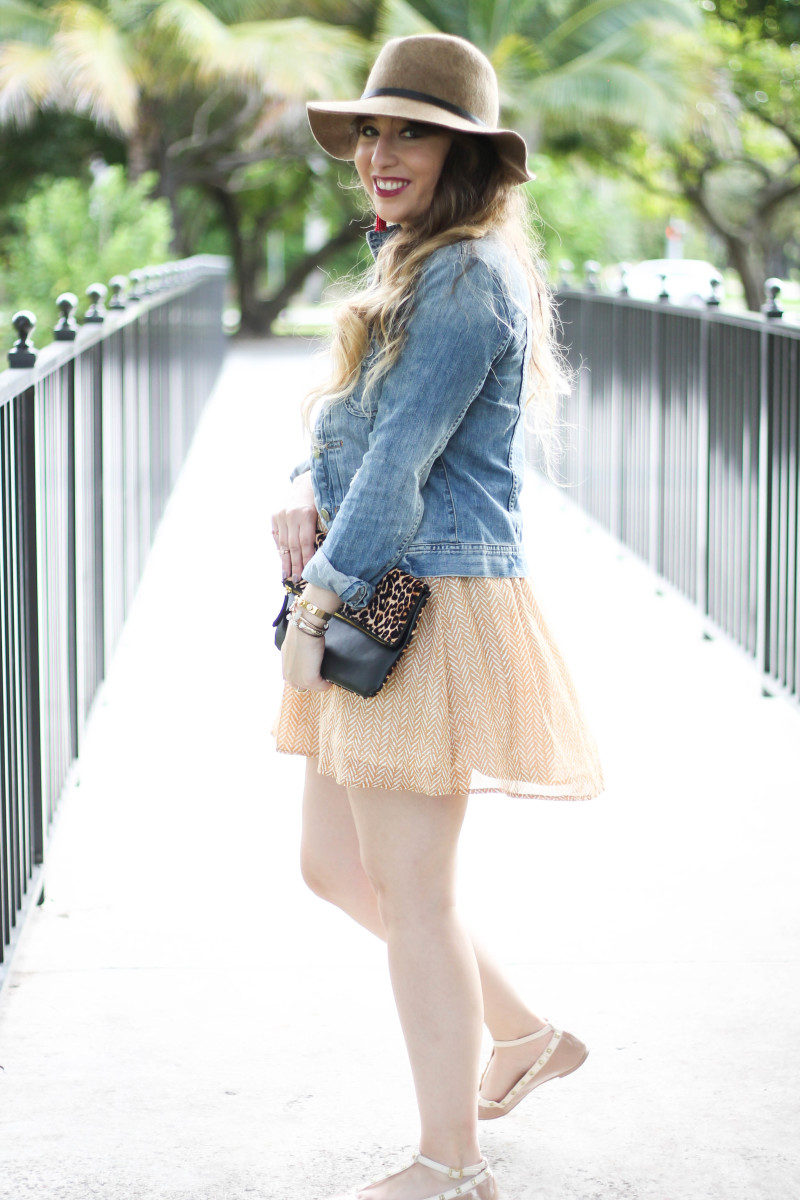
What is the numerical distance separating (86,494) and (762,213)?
31873mm

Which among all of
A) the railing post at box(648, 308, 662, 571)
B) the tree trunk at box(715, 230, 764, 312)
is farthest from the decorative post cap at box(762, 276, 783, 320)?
the tree trunk at box(715, 230, 764, 312)

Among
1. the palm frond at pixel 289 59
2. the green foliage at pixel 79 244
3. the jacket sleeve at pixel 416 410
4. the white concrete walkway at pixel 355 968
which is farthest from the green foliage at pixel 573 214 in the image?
the jacket sleeve at pixel 416 410

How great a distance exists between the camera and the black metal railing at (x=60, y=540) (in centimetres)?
348

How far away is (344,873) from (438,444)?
2.69 ft

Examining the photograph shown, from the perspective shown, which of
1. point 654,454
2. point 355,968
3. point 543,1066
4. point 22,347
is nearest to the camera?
point 543,1066

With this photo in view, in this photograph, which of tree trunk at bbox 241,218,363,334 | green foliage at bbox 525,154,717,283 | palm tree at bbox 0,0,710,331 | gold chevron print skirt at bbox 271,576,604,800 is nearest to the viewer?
gold chevron print skirt at bbox 271,576,604,800

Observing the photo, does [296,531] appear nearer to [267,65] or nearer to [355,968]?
[355,968]

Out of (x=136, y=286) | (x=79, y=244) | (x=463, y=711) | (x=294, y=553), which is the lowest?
(x=463, y=711)

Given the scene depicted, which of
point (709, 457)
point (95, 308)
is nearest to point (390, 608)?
point (95, 308)

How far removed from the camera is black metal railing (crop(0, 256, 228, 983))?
11.4 feet

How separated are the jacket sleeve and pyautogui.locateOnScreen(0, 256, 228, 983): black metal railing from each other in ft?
4.07

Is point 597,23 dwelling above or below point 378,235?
above

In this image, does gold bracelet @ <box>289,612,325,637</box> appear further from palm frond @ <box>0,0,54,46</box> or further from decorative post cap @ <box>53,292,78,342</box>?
palm frond @ <box>0,0,54,46</box>

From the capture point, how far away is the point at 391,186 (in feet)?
7.94
